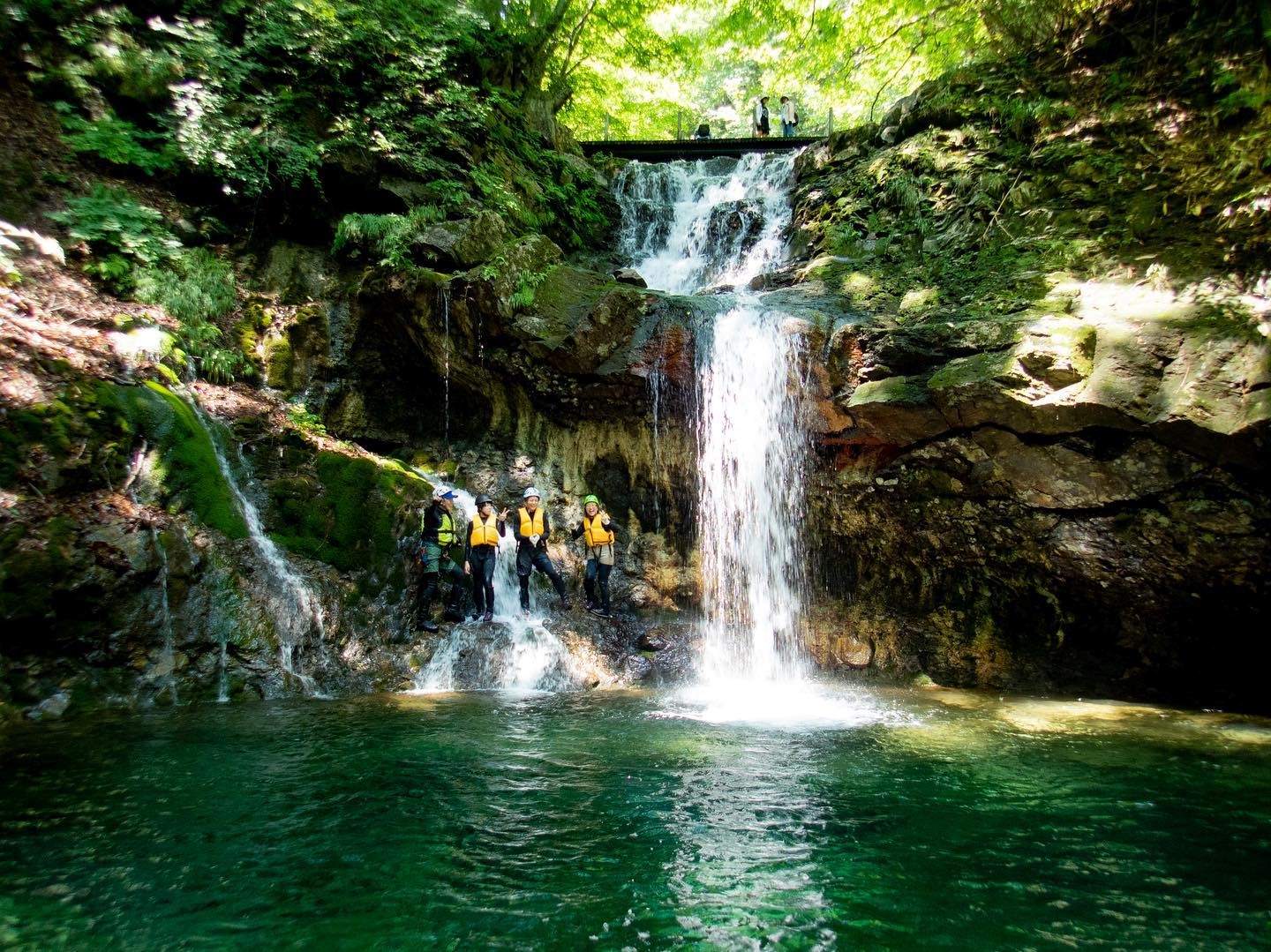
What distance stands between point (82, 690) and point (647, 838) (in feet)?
19.9

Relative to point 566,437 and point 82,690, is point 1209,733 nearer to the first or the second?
point 566,437

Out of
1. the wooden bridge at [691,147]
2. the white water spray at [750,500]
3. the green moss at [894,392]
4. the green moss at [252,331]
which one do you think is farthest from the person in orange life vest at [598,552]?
the wooden bridge at [691,147]

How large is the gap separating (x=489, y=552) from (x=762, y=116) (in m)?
17.0

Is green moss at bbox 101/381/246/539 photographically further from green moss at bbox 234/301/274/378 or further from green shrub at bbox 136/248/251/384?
Answer: green moss at bbox 234/301/274/378

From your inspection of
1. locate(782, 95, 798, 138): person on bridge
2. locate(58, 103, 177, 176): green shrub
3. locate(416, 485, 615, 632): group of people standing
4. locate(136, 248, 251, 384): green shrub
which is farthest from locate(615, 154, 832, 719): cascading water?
locate(782, 95, 798, 138): person on bridge

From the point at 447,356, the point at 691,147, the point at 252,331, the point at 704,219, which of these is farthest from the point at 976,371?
the point at 691,147

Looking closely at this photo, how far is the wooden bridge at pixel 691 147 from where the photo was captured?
17484 millimetres

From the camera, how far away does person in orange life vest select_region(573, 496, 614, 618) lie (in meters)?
10.6

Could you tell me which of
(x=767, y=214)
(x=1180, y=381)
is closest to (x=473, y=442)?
(x=767, y=214)

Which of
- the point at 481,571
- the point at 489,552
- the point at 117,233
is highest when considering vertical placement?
the point at 117,233

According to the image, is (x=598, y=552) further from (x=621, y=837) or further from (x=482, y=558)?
(x=621, y=837)

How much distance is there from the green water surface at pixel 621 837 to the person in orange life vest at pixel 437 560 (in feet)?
10.2

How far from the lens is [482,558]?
32.9 ft

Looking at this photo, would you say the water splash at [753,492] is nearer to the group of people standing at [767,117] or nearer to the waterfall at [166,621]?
the waterfall at [166,621]
